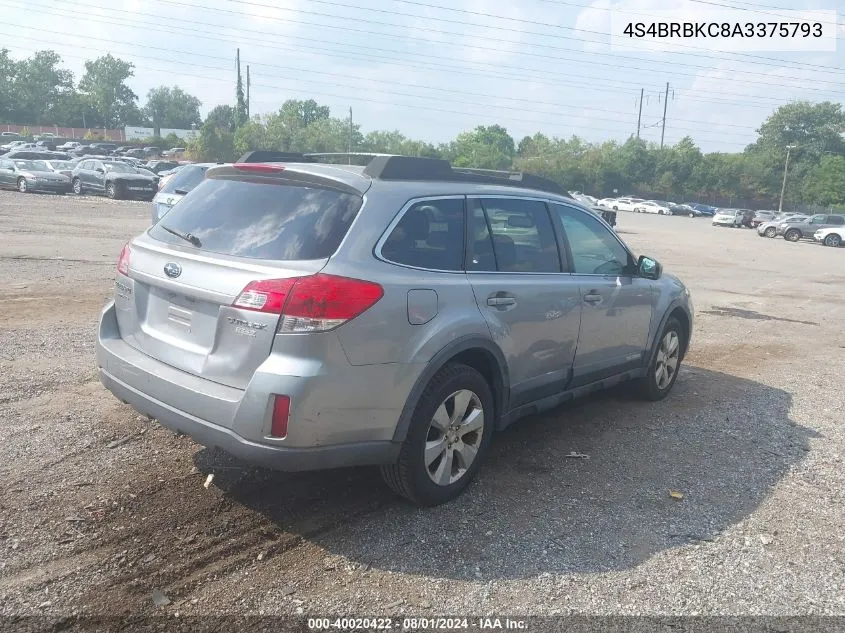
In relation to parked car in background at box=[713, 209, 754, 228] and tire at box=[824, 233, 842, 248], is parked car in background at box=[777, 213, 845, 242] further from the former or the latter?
parked car in background at box=[713, 209, 754, 228]

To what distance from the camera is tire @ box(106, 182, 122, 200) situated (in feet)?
91.3

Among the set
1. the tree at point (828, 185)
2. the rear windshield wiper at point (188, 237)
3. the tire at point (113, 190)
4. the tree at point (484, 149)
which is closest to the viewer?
the rear windshield wiper at point (188, 237)

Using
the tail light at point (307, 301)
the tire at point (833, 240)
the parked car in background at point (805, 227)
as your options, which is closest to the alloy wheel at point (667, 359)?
the tail light at point (307, 301)

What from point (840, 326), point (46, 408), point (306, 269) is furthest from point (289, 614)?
point (840, 326)

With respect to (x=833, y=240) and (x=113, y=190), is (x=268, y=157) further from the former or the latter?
(x=833, y=240)

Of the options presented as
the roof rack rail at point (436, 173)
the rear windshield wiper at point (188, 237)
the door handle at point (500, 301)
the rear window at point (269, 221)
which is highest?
the roof rack rail at point (436, 173)

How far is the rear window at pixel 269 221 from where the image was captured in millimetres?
3467

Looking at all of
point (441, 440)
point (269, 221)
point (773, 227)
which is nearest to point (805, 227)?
point (773, 227)

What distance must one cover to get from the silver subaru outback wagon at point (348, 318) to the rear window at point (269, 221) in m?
0.01

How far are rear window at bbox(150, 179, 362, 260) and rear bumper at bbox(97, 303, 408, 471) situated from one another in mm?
585

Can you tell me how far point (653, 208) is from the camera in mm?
67688

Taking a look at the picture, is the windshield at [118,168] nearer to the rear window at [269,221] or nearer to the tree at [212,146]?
the rear window at [269,221]

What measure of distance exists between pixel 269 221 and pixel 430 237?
2.85 feet

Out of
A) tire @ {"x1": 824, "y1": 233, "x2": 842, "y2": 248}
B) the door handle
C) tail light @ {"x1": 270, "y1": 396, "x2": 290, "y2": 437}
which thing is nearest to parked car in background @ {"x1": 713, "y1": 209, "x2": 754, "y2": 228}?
tire @ {"x1": 824, "y1": 233, "x2": 842, "y2": 248}
